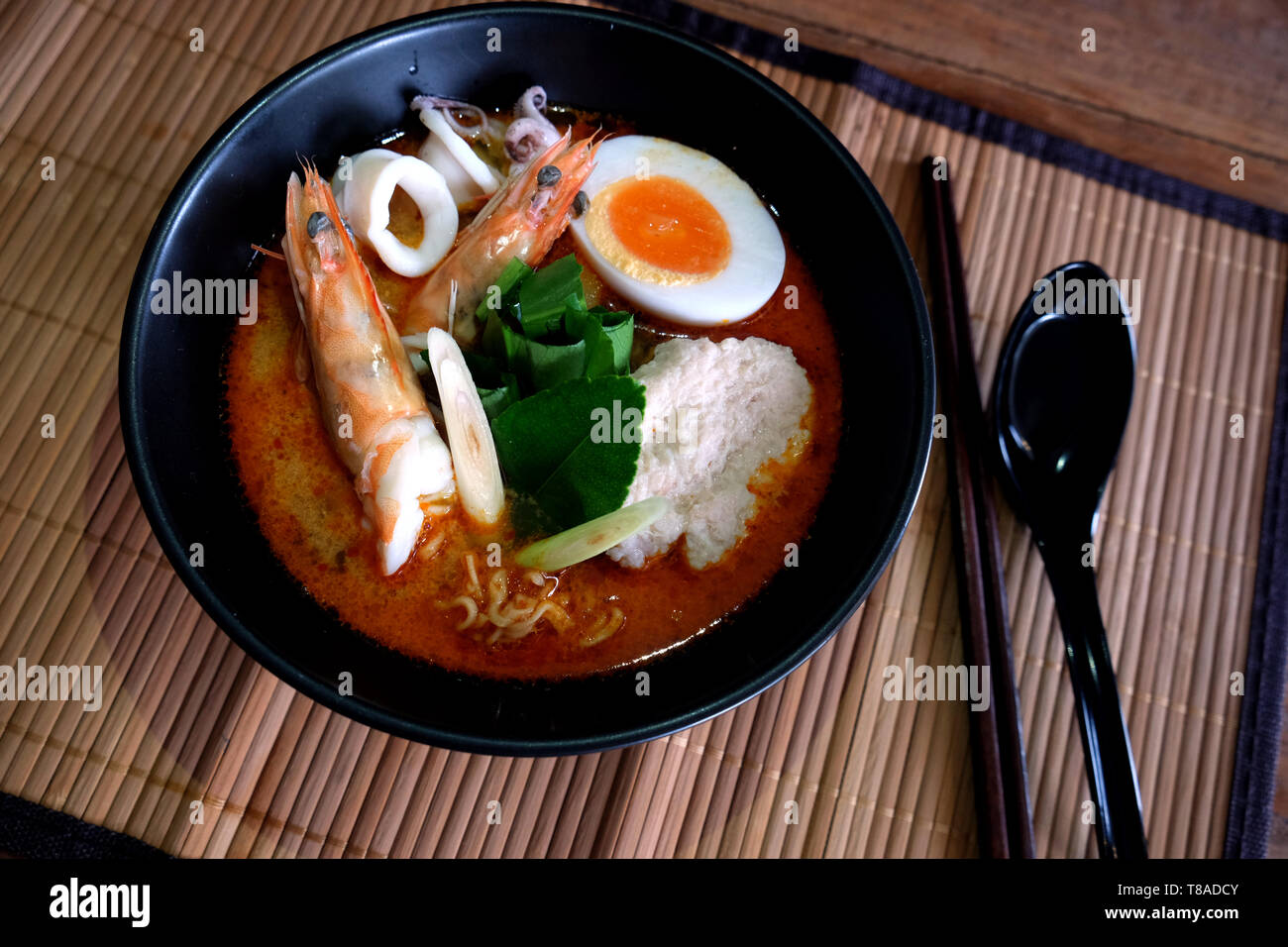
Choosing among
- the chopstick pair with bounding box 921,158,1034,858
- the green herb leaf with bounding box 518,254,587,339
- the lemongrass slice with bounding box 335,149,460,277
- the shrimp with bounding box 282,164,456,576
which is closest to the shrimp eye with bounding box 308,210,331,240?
the shrimp with bounding box 282,164,456,576

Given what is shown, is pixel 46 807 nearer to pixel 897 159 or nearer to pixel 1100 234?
pixel 897 159

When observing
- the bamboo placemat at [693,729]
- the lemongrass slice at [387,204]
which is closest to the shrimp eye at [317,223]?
the lemongrass slice at [387,204]

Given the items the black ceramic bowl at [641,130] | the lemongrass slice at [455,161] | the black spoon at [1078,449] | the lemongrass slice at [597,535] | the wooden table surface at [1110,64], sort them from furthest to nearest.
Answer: the wooden table surface at [1110,64] → the lemongrass slice at [455,161] → the black spoon at [1078,449] → the lemongrass slice at [597,535] → the black ceramic bowl at [641,130]

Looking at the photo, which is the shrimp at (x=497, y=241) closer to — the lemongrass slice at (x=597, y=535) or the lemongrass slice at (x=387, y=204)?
the lemongrass slice at (x=387, y=204)

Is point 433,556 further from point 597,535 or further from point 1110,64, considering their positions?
point 1110,64

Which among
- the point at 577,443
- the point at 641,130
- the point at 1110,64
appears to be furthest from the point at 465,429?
the point at 1110,64
